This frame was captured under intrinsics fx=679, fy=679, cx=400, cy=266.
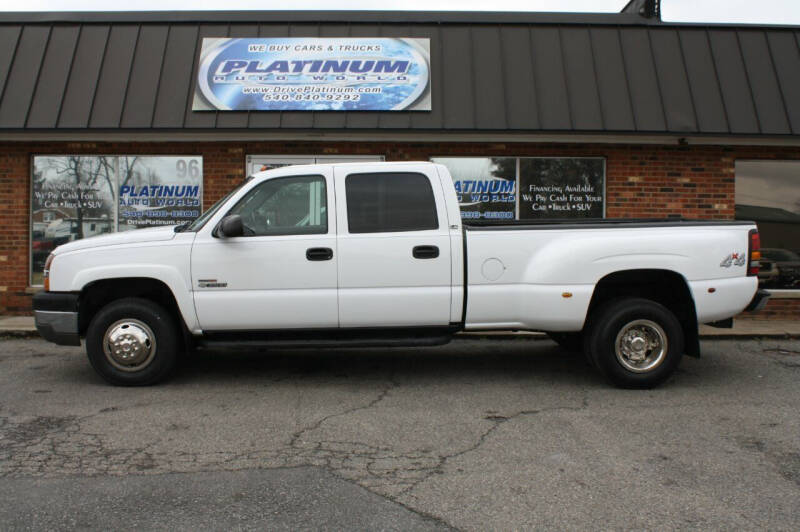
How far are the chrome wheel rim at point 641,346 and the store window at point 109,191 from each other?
21.5ft

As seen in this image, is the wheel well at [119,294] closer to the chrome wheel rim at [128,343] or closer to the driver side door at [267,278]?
the chrome wheel rim at [128,343]

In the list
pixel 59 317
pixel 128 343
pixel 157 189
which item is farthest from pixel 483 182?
pixel 59 317

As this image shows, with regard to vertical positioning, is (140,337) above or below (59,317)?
below

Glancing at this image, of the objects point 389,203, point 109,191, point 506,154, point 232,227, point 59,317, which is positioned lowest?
point 59,317

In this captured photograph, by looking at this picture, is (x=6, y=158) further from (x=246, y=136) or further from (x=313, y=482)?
(x=313, y=482)

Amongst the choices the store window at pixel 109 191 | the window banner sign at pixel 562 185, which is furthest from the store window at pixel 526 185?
the store window at pixel 109 191

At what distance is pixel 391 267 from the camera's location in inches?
229

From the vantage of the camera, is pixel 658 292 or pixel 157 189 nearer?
pixel 658 292

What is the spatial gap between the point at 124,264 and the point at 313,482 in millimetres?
2946

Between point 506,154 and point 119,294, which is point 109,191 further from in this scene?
point 506,154

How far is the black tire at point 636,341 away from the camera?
19.2 ft

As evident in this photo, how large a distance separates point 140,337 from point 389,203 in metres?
2.44

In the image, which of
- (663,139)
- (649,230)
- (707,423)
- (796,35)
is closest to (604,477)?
(707,423)

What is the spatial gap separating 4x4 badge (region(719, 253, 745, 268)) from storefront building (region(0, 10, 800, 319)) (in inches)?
145
